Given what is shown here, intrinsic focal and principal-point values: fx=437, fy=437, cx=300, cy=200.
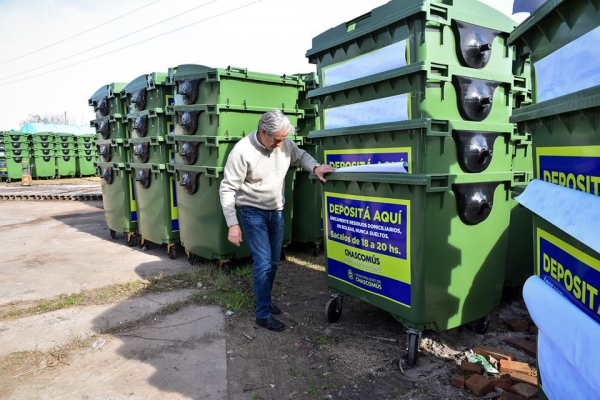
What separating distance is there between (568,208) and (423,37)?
1.57m

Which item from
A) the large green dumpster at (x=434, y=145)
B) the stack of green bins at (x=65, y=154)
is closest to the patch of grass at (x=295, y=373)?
the large green dumpster at (x=434, y=145)

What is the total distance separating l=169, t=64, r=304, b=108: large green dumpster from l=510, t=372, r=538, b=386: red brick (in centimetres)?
360

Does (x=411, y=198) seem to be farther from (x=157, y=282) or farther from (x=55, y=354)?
(x=157, y=282)

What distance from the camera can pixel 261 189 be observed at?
3475 millimetres

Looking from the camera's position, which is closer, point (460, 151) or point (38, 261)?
point (460, 151)

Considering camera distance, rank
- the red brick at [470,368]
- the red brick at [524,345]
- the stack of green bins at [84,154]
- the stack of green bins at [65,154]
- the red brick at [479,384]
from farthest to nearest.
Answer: the stack of green bins at [84,154] → the stack of green bins at [65,154] → the red brick at [524,345] → the red brick at [470,368] → the red brick at [479,384]

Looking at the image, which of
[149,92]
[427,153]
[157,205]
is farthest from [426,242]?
[149,92]

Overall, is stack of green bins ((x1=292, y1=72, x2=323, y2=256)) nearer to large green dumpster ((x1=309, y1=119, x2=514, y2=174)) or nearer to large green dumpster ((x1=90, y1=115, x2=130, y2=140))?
large green dumpster ((x1=309, y1=119, x2=514, y2=174))

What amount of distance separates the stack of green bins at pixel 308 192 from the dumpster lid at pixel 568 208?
3.74 metres

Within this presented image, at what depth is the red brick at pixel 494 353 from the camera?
9.26 feet

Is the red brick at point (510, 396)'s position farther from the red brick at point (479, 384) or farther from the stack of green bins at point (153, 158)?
the stack of green bins at point (153, 158)

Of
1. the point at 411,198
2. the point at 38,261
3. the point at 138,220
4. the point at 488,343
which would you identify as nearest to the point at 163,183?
the point at 138,220

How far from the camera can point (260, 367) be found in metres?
2.91

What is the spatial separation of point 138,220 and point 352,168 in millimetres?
4307
